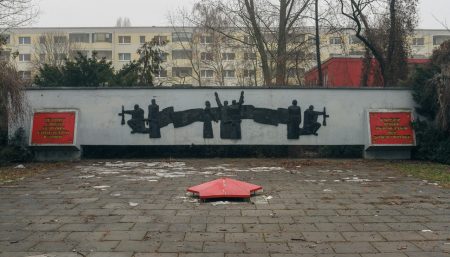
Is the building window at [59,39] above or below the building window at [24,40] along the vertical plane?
below

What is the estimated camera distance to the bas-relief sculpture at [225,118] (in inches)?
632

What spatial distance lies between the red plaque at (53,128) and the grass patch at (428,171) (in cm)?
1062

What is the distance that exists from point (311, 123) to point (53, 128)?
8.95 m

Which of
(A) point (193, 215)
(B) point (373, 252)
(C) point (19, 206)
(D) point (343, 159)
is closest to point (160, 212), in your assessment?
(A) point (193, 215)

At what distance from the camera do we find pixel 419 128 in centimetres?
1543

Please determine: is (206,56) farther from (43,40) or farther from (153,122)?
(43,40)

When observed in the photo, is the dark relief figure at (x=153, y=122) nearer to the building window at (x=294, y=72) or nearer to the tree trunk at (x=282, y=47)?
the tree trunk at (x=282, y=47)

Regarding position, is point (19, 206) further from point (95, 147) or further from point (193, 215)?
point (95, 147)

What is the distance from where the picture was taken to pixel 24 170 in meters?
13.0

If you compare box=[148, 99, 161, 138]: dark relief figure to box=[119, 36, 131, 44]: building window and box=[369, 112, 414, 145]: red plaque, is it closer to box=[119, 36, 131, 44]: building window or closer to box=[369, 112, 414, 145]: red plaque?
box=[369, 112, 414, 145]: red plaque

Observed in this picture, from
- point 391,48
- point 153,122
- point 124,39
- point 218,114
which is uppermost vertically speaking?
point 124,39

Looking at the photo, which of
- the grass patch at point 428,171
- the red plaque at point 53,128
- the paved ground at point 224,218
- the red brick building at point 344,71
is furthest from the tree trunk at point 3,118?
the red brick building at point 344,71

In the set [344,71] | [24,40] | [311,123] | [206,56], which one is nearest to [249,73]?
Answer: [206,56]

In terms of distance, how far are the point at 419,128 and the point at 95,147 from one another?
11.3 m
